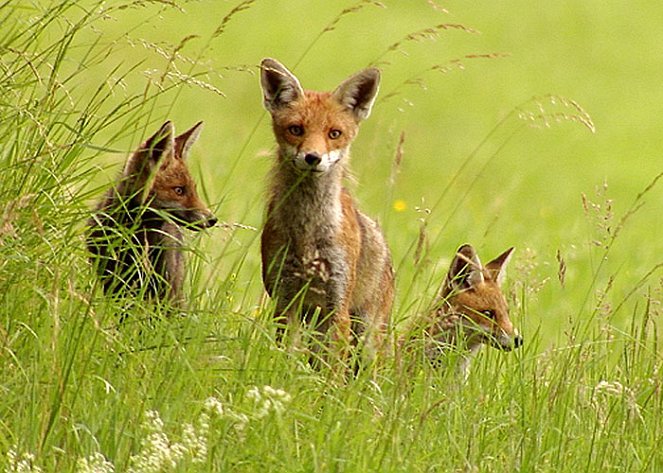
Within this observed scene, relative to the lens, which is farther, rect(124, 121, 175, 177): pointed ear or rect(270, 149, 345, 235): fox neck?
rect(270, 149, 345, 235): fox neck

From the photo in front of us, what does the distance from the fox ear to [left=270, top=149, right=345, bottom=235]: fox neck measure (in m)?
0.60

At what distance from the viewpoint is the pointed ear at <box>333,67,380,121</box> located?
281 inches

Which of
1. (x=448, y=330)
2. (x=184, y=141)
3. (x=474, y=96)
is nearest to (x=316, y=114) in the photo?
(x=184, y=141)

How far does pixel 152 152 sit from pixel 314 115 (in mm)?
928

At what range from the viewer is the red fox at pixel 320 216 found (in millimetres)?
6832

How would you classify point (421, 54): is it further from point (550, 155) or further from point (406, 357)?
point (406, 357)

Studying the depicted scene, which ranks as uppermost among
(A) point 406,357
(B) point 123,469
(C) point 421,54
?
(C) point 421,54

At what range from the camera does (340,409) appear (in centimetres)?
480

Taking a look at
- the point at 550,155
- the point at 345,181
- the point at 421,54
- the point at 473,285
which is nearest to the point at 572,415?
the point at 473,285

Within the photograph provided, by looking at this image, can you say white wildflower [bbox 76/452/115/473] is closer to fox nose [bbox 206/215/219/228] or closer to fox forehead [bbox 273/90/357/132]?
fox nose [bbox 206/215/219/228]

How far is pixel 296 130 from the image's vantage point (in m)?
6.94

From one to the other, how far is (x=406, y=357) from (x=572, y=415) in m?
0.66

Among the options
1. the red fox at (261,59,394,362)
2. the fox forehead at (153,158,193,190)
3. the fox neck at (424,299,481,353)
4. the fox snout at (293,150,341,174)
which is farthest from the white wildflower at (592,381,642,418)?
the fox forehead at (153,158,193,190)

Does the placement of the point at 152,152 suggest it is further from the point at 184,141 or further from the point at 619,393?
the point at 619,393
